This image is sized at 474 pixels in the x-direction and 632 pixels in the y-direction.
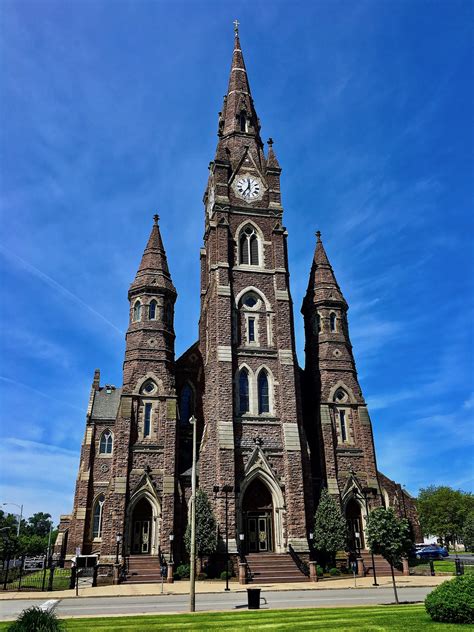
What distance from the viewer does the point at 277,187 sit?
4250cm

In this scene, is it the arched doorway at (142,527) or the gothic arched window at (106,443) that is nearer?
the arched doorway at (142,527)

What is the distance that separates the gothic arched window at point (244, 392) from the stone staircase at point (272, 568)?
28.4 ft

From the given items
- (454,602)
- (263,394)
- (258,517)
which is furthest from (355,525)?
(454,602)

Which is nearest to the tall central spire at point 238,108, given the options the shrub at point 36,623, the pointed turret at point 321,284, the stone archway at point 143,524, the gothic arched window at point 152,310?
the pointed turret at point 321,284

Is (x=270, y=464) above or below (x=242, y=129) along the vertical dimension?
below

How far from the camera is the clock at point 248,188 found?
137ft

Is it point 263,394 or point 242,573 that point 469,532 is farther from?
point 242,573

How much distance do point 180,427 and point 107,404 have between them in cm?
1044

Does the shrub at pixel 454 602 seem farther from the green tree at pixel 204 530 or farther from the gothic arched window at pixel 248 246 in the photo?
the gothic arched window at pixel 248 246

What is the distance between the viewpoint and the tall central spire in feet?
153

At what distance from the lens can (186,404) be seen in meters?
39.0

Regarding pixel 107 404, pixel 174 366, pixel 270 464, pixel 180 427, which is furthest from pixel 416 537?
pixel 107 404

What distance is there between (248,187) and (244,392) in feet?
53.5

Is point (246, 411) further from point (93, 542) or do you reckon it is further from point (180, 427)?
point (93, 542)
